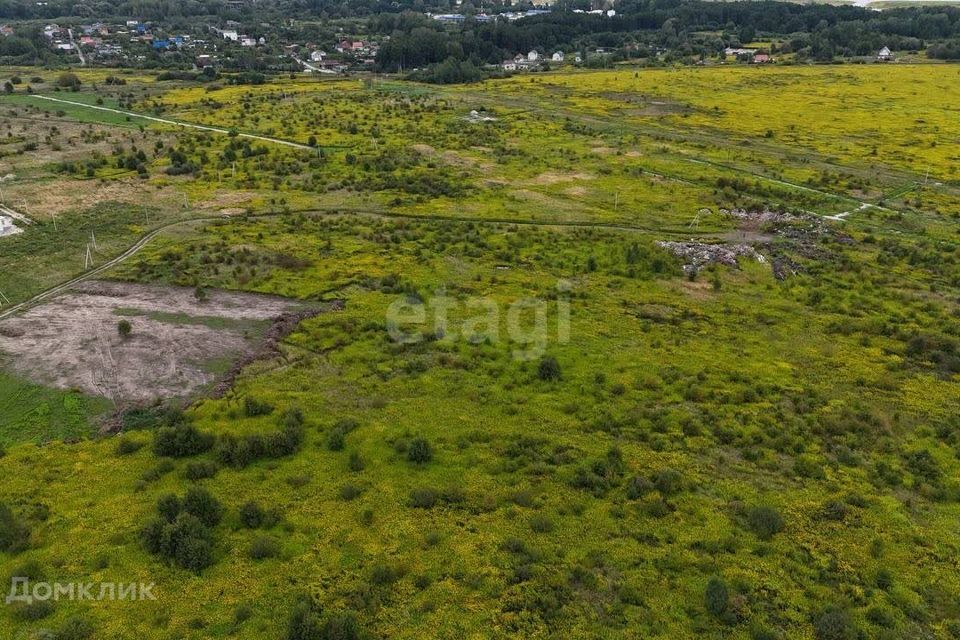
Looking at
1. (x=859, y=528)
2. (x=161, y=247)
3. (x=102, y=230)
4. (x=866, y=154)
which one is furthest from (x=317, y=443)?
(x=866, y=154)

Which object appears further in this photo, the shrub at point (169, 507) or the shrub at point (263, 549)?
the shrub at point (169, 507)

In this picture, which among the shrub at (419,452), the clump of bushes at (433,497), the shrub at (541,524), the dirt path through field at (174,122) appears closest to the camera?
the shrub at (541,524)

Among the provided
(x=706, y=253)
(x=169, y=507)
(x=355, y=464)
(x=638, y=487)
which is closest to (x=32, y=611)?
(x=169, y=507)

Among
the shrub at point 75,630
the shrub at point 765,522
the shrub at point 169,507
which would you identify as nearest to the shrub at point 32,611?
the shrub at point 75,630

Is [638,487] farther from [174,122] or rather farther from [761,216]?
[174,122]

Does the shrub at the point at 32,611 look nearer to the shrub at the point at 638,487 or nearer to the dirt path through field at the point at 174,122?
the shrub at the point at 638,487

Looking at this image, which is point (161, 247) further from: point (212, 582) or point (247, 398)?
point (212, 582)
